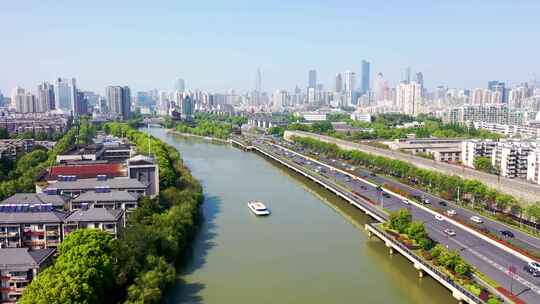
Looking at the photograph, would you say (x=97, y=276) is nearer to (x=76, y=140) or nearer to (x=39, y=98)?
(x=76, y=140)

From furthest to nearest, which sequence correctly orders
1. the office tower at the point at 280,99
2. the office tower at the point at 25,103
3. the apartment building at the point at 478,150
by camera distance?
the office tower at the point at 280,99 → the office tower at the point at 25,103 → the apartment building at the point at 478,150

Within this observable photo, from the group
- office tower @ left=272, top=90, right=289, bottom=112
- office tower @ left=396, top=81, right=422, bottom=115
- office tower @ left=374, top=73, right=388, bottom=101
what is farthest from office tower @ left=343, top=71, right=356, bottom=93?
office tower @ left=396, top=81, right=422, bottom=115

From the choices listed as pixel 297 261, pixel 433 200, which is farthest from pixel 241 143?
pixel 297 261

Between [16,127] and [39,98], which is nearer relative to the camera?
[16,127]

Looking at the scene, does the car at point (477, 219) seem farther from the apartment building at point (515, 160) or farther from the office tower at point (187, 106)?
the office tower at point (187, 106)

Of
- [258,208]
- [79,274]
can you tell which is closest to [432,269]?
[79,274]

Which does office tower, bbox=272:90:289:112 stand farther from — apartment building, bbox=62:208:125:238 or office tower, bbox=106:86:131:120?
apartment building, bbox=62:208:125:238

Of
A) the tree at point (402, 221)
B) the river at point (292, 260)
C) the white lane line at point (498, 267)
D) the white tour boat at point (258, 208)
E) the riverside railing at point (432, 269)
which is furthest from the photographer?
the white tour boat at point (258, 208)

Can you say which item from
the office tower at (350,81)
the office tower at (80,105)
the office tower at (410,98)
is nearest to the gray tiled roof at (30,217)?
the office tower at (80,105)
